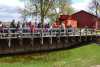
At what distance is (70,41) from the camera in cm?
5225

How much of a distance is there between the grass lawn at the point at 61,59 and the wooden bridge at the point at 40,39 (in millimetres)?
1500

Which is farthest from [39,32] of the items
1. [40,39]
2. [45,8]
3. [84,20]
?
[84,20]

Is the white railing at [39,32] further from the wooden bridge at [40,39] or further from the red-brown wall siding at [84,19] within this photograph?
the red-brown wall siding at [84,19]

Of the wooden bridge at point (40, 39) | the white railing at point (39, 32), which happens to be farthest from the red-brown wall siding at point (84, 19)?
the white railing at point (39, 32)

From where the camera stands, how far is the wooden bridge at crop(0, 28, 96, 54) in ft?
140

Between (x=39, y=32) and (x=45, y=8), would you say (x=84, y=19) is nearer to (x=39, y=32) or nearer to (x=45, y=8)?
(x=45, y=8)

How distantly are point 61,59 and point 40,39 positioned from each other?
16.8ft

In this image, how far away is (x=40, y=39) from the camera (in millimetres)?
46812

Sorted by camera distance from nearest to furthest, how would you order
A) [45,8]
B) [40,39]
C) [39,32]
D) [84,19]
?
[39,32]
[40,39]
[45,8]
[84,19]

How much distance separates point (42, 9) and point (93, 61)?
30.4 metres

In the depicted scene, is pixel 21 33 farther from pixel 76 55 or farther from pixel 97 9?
pixel 97 9

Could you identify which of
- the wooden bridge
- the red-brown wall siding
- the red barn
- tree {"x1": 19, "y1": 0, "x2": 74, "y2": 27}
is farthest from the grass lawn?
the red-brown wall siding

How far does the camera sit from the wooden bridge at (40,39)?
140ft

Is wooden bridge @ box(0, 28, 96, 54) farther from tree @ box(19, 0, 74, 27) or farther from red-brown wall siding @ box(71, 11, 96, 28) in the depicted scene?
red-brown wall siding @ box(71, 11, 96, 28)
